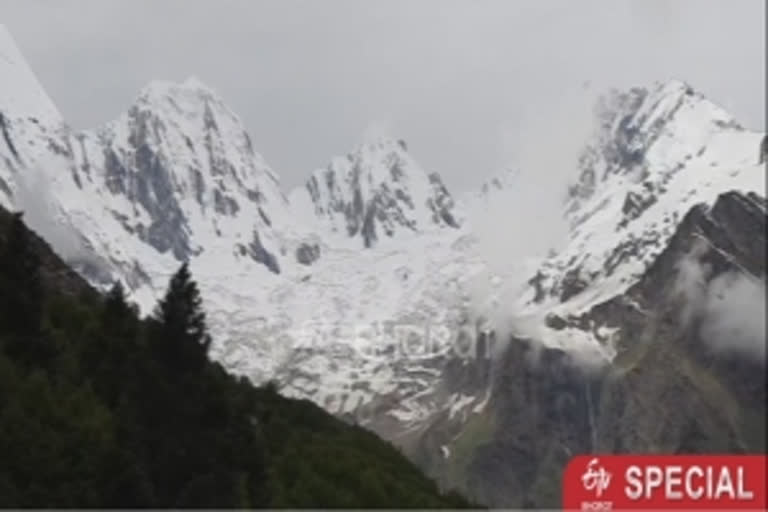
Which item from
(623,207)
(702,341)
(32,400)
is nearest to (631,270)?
(623,207)

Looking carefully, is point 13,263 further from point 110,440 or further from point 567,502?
point 567,502

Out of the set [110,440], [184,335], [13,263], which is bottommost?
[110,440]

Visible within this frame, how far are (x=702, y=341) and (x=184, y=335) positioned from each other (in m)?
18.0

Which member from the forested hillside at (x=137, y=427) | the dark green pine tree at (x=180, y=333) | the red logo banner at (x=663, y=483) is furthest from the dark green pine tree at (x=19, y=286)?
the red logo banner at (x=663, y=483)

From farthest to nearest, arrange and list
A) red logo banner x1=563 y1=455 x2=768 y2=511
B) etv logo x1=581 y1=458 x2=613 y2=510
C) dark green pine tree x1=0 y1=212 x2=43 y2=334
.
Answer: dark green pine tree x1=0 y1=212 x2=43 y2=334 → etv logo x1=581 y1=458 x2=613 y2=510 → red logo banner x1=563 y1=455 x2=768 y2=511

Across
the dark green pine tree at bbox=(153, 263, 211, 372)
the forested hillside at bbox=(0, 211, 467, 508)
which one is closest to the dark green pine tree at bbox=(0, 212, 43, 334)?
the forested hillside at bbox=(0, 211, 467, 508)

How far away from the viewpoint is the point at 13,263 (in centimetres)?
5144

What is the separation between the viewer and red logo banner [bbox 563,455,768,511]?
19.9 metres

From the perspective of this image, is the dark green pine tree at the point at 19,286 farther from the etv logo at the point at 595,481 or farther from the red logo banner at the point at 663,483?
the red logo banner at the point at 663,483

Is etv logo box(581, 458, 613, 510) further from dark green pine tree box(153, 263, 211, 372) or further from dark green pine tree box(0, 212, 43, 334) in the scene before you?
dark green pine tree box(0, 212, 43, 334)

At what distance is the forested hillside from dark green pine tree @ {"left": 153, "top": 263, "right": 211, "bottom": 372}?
0.04 m

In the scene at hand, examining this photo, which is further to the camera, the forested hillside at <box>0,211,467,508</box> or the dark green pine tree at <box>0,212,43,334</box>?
the dark green pine tree at <box>0,212,43,334</box>

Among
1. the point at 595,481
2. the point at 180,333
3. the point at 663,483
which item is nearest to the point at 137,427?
the point at 180,333

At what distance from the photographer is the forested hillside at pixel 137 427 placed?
1513 inches
